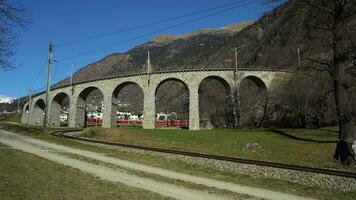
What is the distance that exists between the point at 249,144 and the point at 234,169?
12.1m

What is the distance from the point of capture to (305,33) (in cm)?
2153

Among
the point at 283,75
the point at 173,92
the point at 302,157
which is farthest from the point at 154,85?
the point at 173,92

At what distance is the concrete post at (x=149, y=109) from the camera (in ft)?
204

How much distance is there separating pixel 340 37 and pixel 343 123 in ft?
14.6

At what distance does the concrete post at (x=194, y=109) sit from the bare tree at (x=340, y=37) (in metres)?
39.0

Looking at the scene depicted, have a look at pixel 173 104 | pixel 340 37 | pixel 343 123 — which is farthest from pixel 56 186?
pixel 173 104

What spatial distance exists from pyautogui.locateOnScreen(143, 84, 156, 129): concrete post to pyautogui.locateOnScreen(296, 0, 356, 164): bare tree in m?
42.8

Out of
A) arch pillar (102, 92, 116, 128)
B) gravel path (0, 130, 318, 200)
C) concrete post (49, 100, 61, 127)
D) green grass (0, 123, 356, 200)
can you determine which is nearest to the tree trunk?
green grass (0, 123, 356, 200)

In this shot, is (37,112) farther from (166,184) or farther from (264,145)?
(166,184)

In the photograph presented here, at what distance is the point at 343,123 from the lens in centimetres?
2041

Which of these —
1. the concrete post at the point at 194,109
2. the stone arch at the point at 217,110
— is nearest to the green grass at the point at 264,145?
the concrete post at the point at 194,109

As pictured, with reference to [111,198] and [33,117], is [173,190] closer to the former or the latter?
[111,198]

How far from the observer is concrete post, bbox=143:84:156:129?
62091 millimetres

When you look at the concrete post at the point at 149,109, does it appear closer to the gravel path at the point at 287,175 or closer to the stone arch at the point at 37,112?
the stone arch at the point at 37,112
